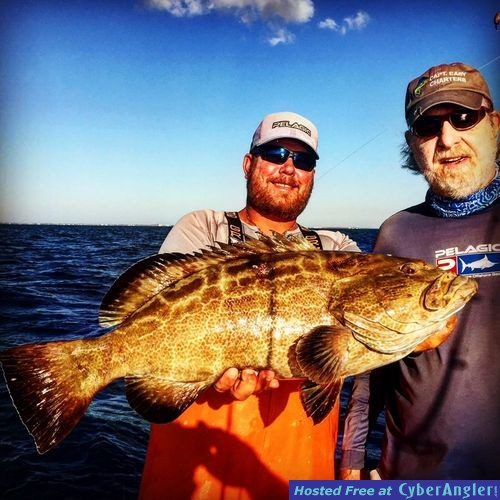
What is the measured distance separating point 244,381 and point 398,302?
1174 millimetres

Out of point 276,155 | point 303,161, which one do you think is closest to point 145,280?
point 276,155

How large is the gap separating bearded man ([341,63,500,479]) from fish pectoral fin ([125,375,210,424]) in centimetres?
157

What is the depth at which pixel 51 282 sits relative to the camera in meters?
17.5

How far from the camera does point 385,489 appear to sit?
2.79 meters

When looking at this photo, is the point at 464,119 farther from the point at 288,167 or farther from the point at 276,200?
the point at 276,200

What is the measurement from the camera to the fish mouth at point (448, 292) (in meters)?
2.47

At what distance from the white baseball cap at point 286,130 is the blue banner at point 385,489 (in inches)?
118

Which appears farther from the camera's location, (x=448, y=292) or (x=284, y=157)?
(x=284, y=157)

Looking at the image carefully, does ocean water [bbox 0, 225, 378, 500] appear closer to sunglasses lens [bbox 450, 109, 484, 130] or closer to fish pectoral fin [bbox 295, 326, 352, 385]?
fish pectoral fin [bbox 295, 326, 352, 385]

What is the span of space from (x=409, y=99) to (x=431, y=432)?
2.74 m

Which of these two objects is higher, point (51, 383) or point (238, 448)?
point (51, 383)

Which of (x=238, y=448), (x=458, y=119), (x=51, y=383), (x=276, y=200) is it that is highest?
(x=458, y=119)

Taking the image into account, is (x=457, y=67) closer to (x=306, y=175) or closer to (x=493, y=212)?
(x=493, y=212)

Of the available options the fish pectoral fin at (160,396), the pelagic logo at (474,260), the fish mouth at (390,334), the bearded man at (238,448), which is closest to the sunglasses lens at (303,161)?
the bearded man at (238,448)
